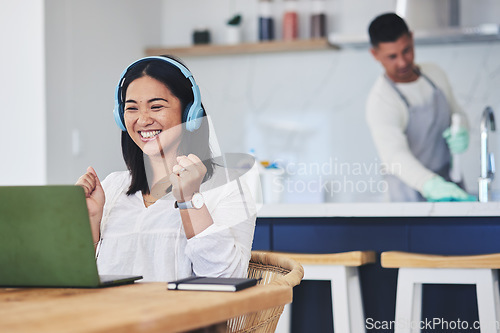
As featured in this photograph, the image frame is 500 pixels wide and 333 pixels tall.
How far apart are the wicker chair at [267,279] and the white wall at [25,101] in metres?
2.03

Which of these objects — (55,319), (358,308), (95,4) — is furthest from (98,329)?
(95,4)

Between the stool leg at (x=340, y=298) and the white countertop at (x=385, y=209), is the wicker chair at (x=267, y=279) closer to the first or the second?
the stool leg at (x=340, y=298)

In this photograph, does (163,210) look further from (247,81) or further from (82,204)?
(247,81)

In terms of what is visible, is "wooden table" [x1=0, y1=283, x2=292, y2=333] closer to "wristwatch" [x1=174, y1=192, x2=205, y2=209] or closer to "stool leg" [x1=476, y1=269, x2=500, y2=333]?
"wristwatch" [x1=174, y1=192, x2=205, y2=209]

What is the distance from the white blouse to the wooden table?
Result: 1.05ft

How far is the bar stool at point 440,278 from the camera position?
75.5 inches

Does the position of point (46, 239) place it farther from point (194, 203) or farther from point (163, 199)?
point (163, 199)

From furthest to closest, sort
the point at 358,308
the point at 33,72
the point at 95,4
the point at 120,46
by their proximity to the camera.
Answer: the point at 120,46 → the point at 95,4 → the point at 33,72 → the point at 358,308

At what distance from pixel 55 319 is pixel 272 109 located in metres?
3.33

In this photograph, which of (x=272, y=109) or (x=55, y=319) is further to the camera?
(x=272, y=109)

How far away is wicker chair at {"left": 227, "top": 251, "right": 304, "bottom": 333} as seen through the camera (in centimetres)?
96

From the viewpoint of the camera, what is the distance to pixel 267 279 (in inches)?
51.6

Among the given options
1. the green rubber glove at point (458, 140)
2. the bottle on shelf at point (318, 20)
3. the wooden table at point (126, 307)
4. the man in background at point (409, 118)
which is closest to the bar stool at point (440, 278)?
the wooden table at point (126, 307)

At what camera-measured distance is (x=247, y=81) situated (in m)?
4.03
